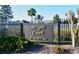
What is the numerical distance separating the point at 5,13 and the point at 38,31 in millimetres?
719

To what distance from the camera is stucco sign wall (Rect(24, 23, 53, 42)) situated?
557 centimetres

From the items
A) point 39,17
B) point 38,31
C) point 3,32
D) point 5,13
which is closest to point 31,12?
point 39,17

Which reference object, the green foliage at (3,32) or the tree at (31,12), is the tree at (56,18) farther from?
the green foliage at (3,32)

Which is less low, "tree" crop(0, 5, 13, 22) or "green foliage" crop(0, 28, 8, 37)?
"tree" crop(0, 5, 13, 22)

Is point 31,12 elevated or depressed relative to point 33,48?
elevated

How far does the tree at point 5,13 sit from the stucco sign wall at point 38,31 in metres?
0.35

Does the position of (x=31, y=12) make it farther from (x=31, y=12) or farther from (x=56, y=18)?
(x=56, y=18)

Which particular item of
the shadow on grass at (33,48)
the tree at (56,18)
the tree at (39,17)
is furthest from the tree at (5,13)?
the tree at (56,18)

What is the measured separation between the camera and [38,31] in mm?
5566

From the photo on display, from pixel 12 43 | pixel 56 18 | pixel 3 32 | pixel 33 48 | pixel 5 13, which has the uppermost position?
pixel 5 13

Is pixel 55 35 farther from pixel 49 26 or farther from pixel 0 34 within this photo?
pixel 0 34

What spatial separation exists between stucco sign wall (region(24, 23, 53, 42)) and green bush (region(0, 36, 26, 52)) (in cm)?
16

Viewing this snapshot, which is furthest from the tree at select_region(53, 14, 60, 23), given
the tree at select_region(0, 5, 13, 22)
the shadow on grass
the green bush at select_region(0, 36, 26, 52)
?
the tree at select_region(0, 5, 13, 22)

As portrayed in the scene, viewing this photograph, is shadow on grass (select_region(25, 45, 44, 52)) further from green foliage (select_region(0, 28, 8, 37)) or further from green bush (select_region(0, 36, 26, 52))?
green foliage (select_region(0, 28, 8, 37))
